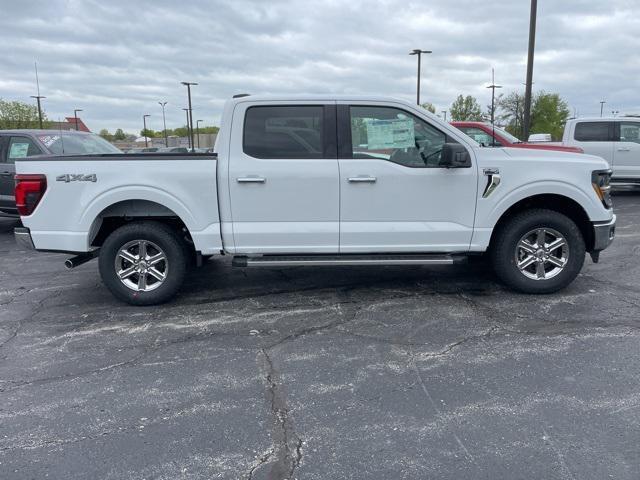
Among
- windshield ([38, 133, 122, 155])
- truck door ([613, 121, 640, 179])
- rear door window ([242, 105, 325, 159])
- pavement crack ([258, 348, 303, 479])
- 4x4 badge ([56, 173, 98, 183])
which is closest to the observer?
pavement crack ([258, 348, 303, 479])

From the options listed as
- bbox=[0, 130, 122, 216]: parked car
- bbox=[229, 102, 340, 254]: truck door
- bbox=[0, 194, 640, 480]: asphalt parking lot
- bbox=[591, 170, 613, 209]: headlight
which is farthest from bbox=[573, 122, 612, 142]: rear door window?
bbox=[0, 130, 122, 216]: parked car

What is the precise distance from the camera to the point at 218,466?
105 inches

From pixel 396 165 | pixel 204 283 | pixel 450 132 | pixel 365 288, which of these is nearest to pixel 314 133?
pixel 396 165

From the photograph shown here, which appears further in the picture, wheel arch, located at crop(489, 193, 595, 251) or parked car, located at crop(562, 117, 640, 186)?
parked car, located at crop(562, 117, 640, 186)

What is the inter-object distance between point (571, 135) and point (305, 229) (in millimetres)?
10877

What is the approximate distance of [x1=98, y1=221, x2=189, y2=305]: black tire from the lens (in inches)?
199

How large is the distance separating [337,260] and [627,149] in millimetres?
11136

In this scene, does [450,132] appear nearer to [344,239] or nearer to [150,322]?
[344,239]

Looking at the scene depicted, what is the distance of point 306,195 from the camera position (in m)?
4.96

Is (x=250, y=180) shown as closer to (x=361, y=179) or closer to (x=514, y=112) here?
(x=361, y=179)

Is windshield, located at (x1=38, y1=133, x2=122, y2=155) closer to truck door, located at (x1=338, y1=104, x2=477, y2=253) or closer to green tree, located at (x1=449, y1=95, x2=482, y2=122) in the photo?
truck door, located at (x1=338, y1=104, x2=477, y2=253)

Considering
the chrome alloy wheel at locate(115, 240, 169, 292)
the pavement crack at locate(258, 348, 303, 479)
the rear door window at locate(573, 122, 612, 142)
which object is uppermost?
the rear door window at locate(573, 122, 612, 142)

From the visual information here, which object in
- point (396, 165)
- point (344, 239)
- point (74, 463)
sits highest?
point (396, 165)

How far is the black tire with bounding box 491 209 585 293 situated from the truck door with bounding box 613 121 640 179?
30.6 ft
